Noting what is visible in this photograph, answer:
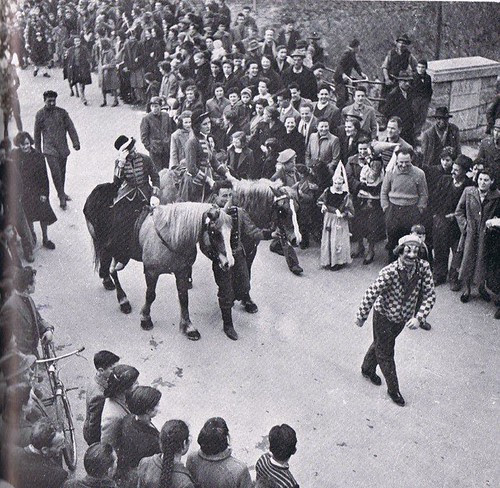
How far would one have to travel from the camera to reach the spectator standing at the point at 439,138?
8.90 m

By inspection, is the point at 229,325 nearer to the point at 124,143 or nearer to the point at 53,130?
the point at 124,143

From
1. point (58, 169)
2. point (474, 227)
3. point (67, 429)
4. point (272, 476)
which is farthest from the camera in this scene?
point (58, 169)

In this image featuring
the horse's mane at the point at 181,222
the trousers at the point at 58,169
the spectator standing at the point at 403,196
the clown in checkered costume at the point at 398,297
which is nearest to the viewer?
the clown in checkered costume at the point at 398,297

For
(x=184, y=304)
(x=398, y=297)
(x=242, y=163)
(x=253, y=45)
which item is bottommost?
(x=184, y=304)

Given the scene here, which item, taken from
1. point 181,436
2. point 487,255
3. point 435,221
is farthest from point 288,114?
point 181,436

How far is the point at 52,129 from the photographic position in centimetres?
948

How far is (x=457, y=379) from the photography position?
6.51 meters

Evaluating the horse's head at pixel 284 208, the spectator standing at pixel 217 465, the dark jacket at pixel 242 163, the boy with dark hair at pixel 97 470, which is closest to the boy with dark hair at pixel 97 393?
the boy with dark hair at pixel 97 470

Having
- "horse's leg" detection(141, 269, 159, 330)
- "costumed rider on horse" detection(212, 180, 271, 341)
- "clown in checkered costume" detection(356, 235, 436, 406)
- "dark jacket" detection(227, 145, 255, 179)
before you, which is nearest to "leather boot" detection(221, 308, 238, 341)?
"costumed rider on horse" detection(212, 180, 271, 341)

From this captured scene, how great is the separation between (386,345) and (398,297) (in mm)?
469

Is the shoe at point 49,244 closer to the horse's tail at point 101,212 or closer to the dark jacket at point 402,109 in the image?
the horse's tail at point 101,212

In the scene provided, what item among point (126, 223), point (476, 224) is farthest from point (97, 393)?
point (476, 224)

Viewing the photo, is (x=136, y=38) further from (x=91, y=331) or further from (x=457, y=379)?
(x=457, y=379)

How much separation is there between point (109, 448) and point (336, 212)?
5.05 meters
